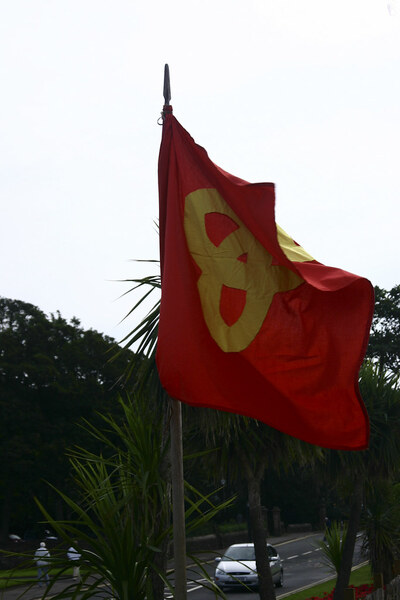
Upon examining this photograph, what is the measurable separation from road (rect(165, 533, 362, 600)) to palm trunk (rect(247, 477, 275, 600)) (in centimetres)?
232

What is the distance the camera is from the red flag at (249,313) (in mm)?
6234

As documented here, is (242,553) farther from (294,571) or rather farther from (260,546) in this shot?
(260,546)

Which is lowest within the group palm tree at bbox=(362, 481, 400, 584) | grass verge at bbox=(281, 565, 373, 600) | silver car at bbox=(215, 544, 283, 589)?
grass verge at bbox=(281, 565, 373, 600)

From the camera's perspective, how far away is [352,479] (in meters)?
22.1

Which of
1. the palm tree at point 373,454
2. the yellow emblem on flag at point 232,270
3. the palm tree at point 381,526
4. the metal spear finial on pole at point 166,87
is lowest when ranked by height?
the palm tree at point 381,526

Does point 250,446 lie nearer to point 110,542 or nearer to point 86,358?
point 110,542

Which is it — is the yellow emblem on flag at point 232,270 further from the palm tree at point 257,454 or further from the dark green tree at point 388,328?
the dark green tree at point 388,328

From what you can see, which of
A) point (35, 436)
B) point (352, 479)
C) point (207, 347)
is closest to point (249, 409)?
point (207, 347)

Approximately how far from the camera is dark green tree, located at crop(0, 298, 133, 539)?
43719mm

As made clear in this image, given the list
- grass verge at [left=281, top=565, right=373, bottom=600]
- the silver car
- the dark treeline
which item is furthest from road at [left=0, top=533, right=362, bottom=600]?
the dark treeline

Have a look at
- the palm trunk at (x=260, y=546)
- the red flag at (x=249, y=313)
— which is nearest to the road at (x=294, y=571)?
the palm trunk at (x=260, y=546)

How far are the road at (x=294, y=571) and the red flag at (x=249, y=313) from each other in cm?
1382

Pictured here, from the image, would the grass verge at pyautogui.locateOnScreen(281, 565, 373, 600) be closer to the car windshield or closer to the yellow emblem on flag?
the car windshield

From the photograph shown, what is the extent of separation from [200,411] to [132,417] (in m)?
5.88
